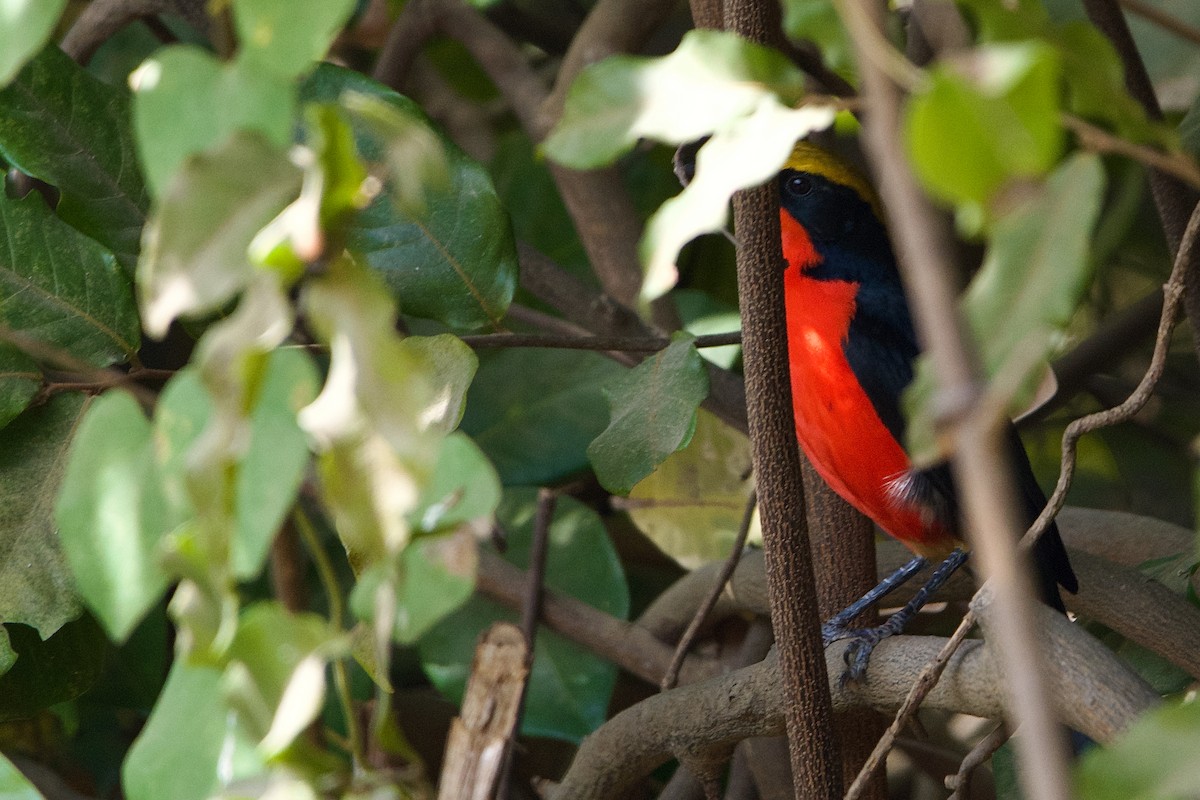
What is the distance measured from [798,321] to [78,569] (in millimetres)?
1510

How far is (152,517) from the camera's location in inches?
21.1

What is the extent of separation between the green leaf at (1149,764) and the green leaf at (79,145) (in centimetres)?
102

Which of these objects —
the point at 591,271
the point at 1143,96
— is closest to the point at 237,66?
the point at 1143,96

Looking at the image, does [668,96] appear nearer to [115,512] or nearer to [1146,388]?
[115,512]

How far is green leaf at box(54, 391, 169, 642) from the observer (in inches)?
20.9

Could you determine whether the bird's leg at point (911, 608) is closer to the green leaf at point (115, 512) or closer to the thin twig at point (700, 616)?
the thin twig at point (700, 616)

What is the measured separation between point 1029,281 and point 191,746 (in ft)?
1.37

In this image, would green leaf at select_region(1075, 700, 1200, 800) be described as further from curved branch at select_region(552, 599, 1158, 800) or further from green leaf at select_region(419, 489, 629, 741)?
green leaf at select_region(419, 489, 629, 741)

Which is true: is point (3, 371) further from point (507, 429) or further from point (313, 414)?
point (507, 429)

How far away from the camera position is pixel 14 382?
1091 mm

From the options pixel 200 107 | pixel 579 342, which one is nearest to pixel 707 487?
pixel 579 342

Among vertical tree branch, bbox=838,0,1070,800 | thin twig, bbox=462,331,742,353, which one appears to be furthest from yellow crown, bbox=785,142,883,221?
vertical tree branch, bbox=838,0,1070,800

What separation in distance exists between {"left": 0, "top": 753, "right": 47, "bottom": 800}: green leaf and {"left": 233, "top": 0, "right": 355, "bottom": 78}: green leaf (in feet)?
1.64

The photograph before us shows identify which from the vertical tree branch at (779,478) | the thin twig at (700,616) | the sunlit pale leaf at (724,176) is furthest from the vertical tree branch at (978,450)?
the thin twig at (700,616)
